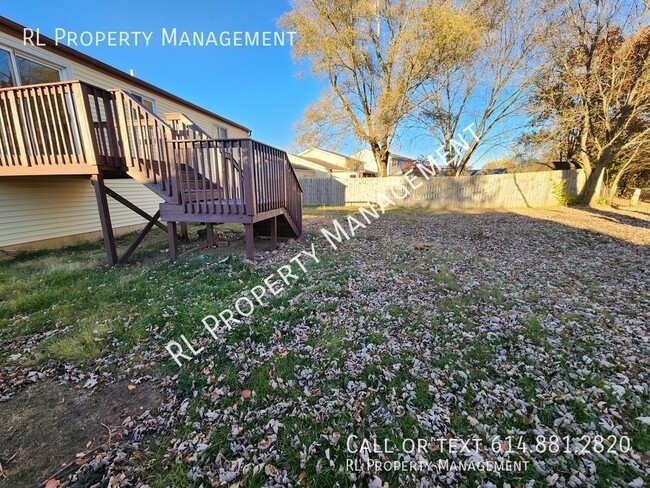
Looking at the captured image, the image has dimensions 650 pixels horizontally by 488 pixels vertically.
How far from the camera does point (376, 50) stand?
14.4m

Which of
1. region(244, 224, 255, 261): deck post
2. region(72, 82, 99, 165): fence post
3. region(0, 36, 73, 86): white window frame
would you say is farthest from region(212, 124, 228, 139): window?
region(244, 224, 255, 261): deck post

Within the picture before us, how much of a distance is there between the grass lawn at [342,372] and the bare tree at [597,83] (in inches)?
389

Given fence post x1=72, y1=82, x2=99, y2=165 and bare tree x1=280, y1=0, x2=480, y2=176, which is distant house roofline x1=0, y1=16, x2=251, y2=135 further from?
bare tree x1=280, y1=0, x2=480, y2=176

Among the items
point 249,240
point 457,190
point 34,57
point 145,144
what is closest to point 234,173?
point 249,240

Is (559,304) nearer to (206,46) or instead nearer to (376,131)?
(206,46)

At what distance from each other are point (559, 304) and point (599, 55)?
13226mm

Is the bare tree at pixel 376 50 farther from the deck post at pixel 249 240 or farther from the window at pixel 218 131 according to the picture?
the deck post at pixel 249 240

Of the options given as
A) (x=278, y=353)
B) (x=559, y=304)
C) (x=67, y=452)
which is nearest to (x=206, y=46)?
(x=278, y=353)

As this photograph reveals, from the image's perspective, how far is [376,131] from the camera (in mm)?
14430

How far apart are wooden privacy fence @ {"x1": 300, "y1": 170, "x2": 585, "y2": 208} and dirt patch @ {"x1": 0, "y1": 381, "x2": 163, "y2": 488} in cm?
1556

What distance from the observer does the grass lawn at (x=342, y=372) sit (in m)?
1.76

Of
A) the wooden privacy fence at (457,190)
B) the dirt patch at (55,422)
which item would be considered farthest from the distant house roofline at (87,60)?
the wooden privacy fence at (457,190)

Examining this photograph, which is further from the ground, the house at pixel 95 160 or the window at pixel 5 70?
the window at pixel 5 70

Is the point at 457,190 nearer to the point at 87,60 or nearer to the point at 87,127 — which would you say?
the point at 87,127
